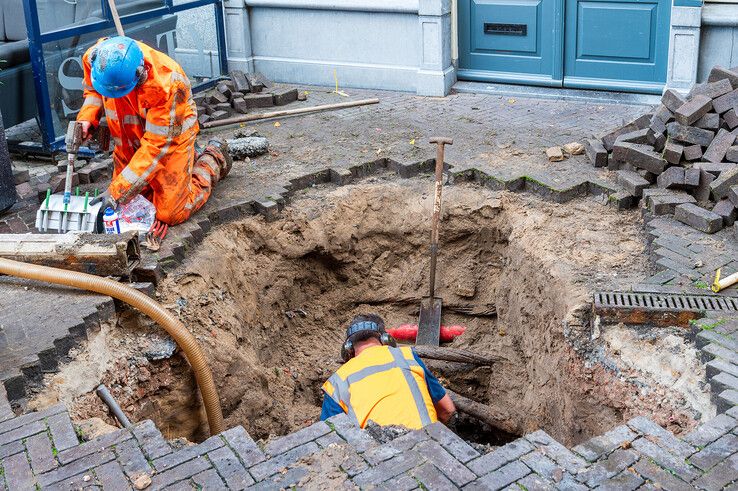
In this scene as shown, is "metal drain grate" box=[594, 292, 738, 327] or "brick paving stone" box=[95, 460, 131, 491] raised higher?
"metal drain grate" box=[594, 292, 738, 327]

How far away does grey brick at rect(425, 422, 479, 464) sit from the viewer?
4172 mm

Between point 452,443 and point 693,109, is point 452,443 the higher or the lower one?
the lower one

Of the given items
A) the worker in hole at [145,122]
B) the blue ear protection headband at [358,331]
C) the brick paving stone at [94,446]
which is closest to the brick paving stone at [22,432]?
the brick paving stone at [94,446]

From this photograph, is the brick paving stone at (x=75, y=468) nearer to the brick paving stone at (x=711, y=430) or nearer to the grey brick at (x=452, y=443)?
the grey brick at (x=452, y=443)

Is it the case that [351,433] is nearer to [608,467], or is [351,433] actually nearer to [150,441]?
[150,441]

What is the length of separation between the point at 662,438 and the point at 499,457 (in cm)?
87

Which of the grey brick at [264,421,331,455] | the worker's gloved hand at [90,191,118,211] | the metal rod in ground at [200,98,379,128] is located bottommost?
the grey brick at [264,421,331,455]

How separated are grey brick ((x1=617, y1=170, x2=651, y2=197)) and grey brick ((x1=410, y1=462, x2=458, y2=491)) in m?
4.01

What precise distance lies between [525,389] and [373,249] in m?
2.06

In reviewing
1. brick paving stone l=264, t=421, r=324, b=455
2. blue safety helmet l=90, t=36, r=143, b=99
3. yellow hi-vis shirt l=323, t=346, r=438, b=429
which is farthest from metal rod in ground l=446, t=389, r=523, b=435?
blue safety helmet l=90, t=36, r=143, b=99

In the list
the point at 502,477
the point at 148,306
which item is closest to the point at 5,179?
the point at 148,306

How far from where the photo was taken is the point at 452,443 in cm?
427

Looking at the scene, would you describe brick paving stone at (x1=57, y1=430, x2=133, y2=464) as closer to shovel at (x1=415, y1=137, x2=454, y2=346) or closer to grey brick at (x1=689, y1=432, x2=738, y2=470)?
grey brick at (x1=689, y1=432, x2=738, y2=470)

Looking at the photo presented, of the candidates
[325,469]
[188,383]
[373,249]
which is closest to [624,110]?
[373,249]
